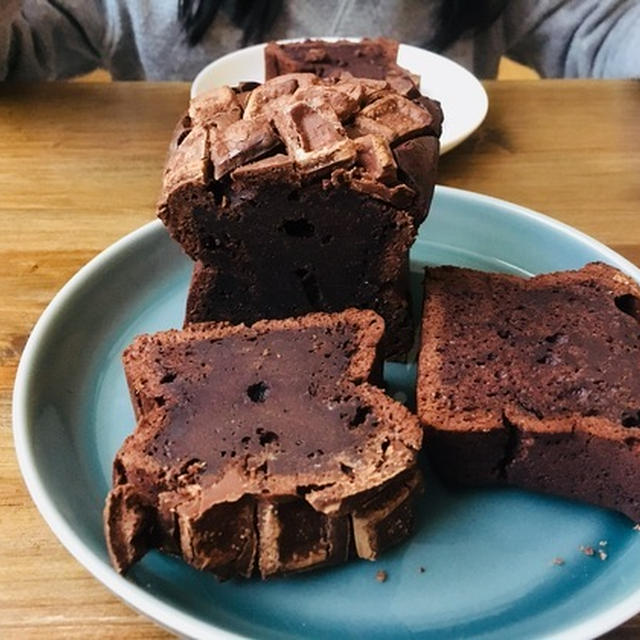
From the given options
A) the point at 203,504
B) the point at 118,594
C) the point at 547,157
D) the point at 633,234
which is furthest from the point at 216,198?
the point at 547,157

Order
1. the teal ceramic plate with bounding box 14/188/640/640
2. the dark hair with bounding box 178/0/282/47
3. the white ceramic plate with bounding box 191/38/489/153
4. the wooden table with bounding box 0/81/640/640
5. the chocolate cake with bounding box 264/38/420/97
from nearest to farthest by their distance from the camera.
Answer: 1. the teal ceramic plate with bounding box 14/188/640/640
2. the wooden table with bounding box 0/81/640/640
3. the chocolate cake with bounding box 264/38/420/97
4. the white ceramic plate with bounding box 191/38/489/153
5. the dark hair with bounding box 178/0/282/47

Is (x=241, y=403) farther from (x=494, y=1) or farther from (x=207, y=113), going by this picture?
(x=494, y=1)

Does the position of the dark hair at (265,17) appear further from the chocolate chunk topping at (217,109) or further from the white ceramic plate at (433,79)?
the chocolate chunk topping at (217,109)

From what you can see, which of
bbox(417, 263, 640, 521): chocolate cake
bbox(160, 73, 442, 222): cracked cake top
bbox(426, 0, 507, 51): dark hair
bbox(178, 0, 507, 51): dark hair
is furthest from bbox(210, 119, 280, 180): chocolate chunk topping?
bbox(426, 0, 507, 51): dark hair

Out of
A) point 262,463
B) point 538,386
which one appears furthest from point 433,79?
point 262,463

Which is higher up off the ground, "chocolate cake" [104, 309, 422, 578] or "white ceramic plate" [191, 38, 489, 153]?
"chocolate cake" [104, 309, 422, 578]

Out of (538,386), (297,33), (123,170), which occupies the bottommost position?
(123,170)

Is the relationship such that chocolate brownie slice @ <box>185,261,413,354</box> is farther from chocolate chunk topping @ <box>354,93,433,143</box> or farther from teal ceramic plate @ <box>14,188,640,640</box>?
chocolate chunk topping @ <box>354,93,433,143</box>

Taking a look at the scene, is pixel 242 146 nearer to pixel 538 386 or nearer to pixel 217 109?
pixel 217 109
